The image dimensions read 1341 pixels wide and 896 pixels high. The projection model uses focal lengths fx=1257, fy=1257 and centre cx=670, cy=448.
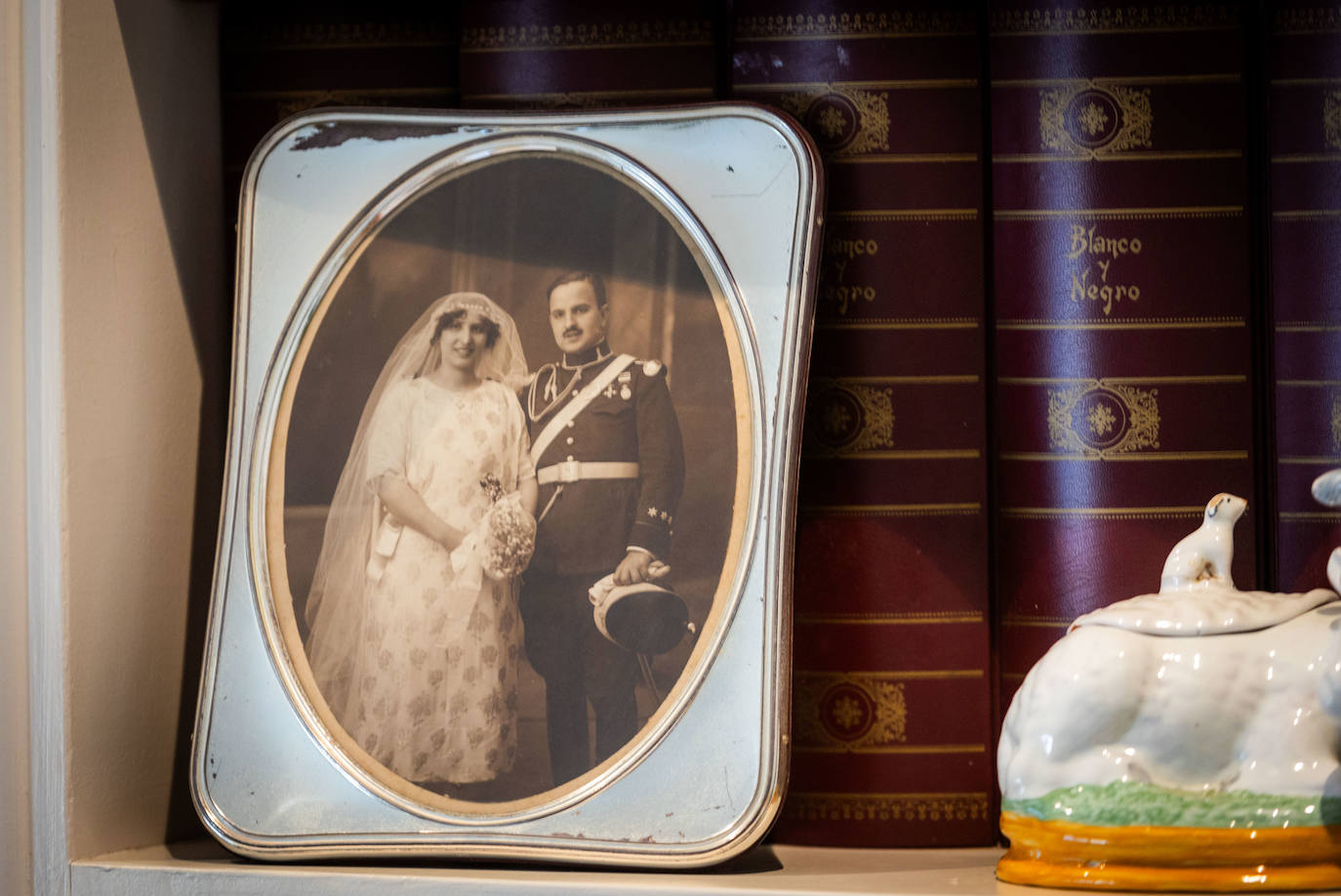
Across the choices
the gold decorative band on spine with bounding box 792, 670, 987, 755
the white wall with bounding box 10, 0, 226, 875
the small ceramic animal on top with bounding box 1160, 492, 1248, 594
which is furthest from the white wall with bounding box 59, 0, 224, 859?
the small ceramic animal on top with bounding box 1160, 492, 1248, 594

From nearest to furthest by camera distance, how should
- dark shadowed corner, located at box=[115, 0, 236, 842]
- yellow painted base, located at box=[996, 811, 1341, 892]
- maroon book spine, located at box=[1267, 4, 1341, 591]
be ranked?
yellow painted base, located at box=[996, 811, 1341, 892]
maroon book spine, located at box=[1267, 4, 1341, 591]
dark shadowed corner, located at box=[115, 0, 236, 842]

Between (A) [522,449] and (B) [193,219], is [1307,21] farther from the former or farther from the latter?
(B) [193,219]

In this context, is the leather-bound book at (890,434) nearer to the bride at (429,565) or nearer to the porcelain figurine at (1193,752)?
the porcelain figurine at (1193,752)

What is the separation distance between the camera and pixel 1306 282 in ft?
2.75

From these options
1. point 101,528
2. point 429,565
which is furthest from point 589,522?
point 101,528

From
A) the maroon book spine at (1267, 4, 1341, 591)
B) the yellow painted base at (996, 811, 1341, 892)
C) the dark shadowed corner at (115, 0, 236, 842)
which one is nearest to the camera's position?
the yellow painted base at (996, 811, 1341, 892)

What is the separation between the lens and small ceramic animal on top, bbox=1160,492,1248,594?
0.78m

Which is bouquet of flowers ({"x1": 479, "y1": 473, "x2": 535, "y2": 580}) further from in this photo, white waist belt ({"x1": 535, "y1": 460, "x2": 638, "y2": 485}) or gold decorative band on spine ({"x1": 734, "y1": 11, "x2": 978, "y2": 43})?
gold decorative band on spine ({"x1": 734, "y1": 11, "x2": 978, "y2": 43})

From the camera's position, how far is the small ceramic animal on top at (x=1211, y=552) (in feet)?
2.56

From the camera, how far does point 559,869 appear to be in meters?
0.82

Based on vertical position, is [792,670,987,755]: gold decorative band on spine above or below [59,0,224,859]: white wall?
below

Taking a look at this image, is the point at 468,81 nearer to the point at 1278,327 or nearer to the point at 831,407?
the point at 831,407

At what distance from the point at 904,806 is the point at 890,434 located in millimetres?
258

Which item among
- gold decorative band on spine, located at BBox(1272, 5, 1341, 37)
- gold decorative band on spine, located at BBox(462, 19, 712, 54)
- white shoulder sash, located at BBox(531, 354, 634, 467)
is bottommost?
white shoulder sash, located at BBox(531, 354, 634, 467)
